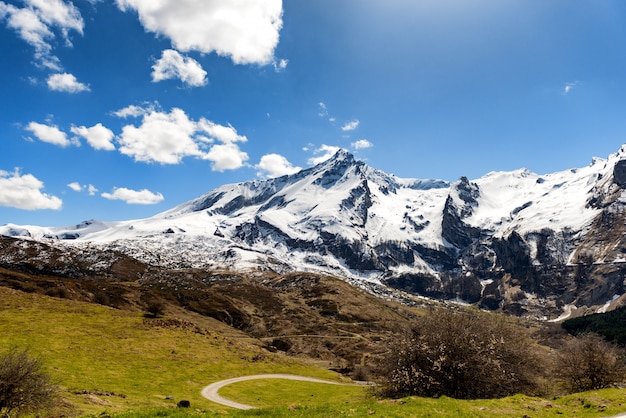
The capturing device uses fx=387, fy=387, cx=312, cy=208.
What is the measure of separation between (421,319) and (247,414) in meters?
32.8

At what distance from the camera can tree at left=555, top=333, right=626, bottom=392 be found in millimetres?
56250

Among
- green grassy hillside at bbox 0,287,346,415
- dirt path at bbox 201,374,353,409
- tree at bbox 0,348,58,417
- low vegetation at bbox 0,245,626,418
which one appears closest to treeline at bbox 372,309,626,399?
low vegetation at bbox 0,245,626,418

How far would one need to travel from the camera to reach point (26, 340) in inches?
2817

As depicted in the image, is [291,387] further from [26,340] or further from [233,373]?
[26,340]

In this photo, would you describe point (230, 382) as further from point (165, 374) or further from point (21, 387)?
point (21, 387)

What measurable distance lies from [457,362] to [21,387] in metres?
41.4

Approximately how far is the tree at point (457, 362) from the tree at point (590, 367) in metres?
8.23

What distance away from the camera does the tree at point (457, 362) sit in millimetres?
45031

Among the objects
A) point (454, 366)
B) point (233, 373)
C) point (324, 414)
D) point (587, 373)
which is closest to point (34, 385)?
point (324, 414)

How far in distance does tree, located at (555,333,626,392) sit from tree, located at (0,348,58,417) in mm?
66206

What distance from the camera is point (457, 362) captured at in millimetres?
44625

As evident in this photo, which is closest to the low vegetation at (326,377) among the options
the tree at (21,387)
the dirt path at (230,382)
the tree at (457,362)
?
the tree at (457,362)

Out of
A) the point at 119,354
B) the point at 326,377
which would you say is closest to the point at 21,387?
the point at 119,354

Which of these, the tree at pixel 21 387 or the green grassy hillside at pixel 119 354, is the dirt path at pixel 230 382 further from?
the tree at pixel 21 387
